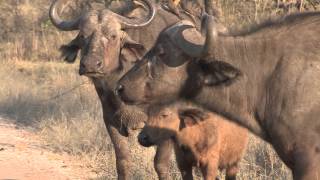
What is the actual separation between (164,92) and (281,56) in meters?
1.15

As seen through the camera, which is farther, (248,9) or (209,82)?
(248,9)

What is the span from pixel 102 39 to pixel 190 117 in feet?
4.73

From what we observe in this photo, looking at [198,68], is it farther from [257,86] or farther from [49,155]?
[49,155]

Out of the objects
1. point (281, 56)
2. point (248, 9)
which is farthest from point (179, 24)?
point (248, 9)

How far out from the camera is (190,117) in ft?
29.3

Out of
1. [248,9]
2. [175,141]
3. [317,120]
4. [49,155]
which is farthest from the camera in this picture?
[248,9]

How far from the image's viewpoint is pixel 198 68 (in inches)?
282

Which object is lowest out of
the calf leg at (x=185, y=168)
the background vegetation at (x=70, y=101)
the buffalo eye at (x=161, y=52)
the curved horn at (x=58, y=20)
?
the background vegetation at (x=70, y=101)

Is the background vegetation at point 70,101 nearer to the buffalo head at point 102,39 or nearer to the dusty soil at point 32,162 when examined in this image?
the dusty soil at point 32,162

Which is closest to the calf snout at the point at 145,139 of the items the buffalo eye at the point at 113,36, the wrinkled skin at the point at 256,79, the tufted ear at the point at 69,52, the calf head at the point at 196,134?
the calf head at the point at 196,134

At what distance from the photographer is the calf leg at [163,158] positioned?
905cm

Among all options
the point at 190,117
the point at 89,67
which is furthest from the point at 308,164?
the point at 89,67

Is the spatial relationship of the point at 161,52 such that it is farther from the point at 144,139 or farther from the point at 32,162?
the point at 32,162

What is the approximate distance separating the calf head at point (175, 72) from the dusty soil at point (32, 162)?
153 inches
